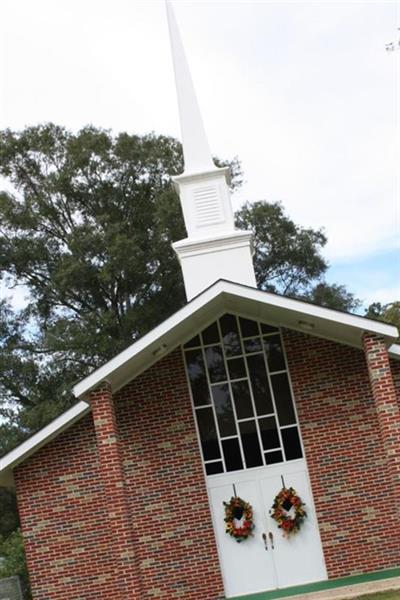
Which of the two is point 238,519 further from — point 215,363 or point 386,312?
point 386,312

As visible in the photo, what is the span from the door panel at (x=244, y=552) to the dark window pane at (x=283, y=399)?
46.8 inches

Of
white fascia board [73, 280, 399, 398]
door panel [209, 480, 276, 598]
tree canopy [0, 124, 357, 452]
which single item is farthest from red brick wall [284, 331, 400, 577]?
tree canopy [0, 124, 357, 452]

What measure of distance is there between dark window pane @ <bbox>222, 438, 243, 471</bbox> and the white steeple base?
3225mm

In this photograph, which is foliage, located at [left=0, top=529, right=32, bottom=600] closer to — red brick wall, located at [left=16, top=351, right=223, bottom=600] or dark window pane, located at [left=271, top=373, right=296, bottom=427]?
red brick wall, located at [left=16, top=351, right=223, bottom=600]

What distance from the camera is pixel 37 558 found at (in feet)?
50.9

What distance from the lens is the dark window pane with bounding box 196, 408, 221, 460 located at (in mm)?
15742

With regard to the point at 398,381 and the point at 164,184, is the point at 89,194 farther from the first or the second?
the point at 398,381

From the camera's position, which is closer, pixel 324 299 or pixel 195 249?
pixel 195 249

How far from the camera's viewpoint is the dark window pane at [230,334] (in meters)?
16.0

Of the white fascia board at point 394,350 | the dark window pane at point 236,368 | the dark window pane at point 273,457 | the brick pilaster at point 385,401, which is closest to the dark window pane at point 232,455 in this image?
the dark window pane at point 273,457

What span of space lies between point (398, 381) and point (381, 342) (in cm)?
185

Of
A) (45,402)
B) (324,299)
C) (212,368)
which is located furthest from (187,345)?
(324,299)

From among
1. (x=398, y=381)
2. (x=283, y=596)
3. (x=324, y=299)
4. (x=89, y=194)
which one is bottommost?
(x=283, y=596)

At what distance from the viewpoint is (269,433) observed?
15.7 metres
